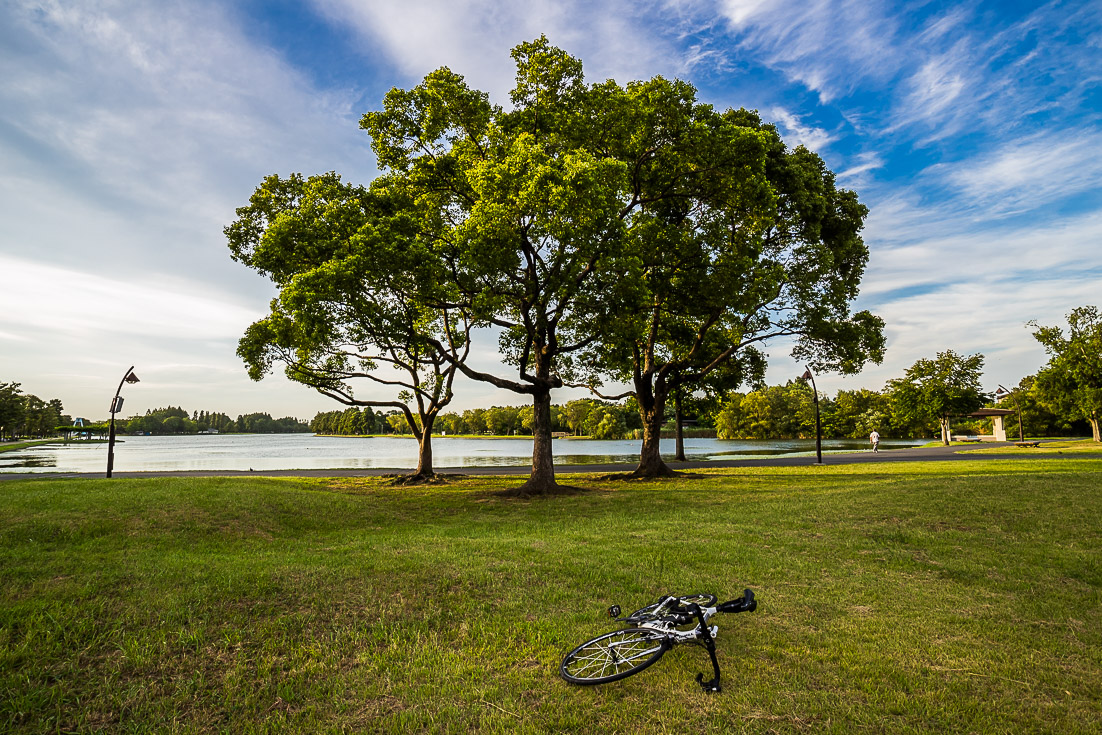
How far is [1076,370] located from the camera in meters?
41.2

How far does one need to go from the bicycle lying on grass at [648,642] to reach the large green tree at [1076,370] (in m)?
50.0

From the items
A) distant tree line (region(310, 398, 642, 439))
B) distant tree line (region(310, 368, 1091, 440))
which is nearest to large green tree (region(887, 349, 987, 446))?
distant tree line (region(310, 368, 1091, 440))

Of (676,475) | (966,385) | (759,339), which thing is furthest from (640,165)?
(966,385)

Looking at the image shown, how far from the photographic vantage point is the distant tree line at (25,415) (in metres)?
73.6

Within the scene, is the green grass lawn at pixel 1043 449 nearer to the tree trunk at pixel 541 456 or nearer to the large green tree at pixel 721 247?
→ the large green tree at pixel 721 247

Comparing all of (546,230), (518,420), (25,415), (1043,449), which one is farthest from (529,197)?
(518,420)

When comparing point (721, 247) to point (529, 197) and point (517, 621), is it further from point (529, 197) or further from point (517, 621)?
point (517, 621)

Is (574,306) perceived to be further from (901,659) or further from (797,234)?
(901,659)

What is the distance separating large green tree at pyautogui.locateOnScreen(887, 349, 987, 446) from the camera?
150ft

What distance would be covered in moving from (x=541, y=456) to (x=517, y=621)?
12.3 meters

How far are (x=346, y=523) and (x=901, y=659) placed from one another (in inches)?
417

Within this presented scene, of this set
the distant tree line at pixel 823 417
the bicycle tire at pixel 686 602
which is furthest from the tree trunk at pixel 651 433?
the distant tree line at pixel 823 417

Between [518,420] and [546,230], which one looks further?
[518,420]

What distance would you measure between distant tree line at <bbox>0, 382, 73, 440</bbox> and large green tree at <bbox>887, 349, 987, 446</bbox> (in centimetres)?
10319
